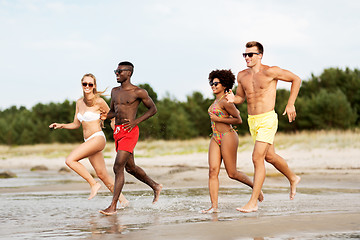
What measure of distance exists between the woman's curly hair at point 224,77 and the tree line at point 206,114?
30009mm

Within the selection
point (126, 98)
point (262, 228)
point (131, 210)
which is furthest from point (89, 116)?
point (262, 228)

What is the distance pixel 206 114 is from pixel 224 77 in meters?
51.8

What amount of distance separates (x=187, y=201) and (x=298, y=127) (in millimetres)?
44958

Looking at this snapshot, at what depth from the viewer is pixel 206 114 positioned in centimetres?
5953

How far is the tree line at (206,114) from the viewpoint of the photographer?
163ft

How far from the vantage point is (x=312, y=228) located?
5.83 metres

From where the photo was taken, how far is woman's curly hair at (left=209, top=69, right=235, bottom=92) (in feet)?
25.7

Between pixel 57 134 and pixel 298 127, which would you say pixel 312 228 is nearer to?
pixel 298 127

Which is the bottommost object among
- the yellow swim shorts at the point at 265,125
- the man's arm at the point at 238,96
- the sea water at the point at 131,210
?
the sea water at the point at 131,210

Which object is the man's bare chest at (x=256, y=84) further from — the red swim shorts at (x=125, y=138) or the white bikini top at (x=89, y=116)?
the white bikini top at (x=89, y=116)

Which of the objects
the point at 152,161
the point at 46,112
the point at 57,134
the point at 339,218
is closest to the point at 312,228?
the point at 339,218

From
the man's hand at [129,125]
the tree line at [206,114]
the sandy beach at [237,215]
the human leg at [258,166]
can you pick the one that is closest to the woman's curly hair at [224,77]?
the human leg at [258,166]

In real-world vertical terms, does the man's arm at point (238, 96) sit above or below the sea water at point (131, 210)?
above

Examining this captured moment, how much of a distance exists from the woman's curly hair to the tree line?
98.5 ft
